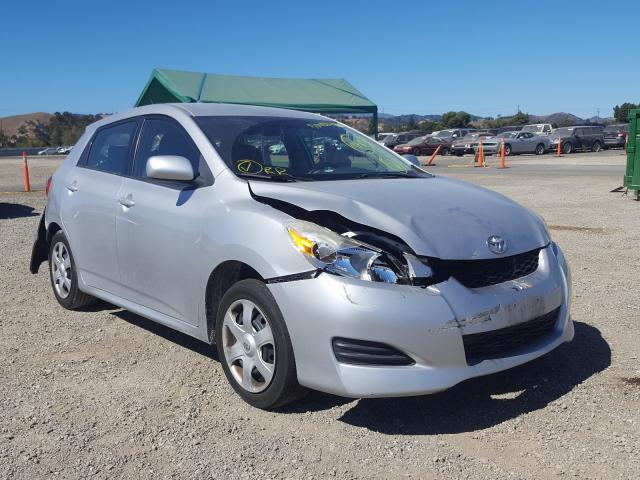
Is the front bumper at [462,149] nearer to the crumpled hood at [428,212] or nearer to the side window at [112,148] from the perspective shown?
the side window at [112,148]

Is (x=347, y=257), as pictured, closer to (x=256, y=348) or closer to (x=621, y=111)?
(x=256, y=348)

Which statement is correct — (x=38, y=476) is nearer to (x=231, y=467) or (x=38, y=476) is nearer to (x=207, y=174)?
(x=231, y=467)

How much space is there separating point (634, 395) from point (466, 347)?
1.16m

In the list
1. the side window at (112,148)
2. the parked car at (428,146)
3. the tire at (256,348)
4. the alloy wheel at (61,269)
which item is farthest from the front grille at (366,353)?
the parked car at (428,146)

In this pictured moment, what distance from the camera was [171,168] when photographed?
13.4ft

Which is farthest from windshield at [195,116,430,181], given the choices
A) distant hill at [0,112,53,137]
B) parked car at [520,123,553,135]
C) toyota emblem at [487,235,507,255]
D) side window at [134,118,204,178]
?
distant hill at [0,112,53,137]

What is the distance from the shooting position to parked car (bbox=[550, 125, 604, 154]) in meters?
38.4

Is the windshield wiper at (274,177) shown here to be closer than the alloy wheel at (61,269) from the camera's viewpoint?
Yes

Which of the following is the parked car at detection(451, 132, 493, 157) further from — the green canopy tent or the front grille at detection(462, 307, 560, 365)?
the front grille at detection(462, 307, 560, 365)

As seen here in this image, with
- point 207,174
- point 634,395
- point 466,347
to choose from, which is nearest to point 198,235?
point 207,174

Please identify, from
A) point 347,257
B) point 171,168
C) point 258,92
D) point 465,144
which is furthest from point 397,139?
point 347,257

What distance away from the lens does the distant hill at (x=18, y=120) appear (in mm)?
152350

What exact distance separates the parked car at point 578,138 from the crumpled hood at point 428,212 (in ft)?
119

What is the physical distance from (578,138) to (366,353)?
3875 centimetres
